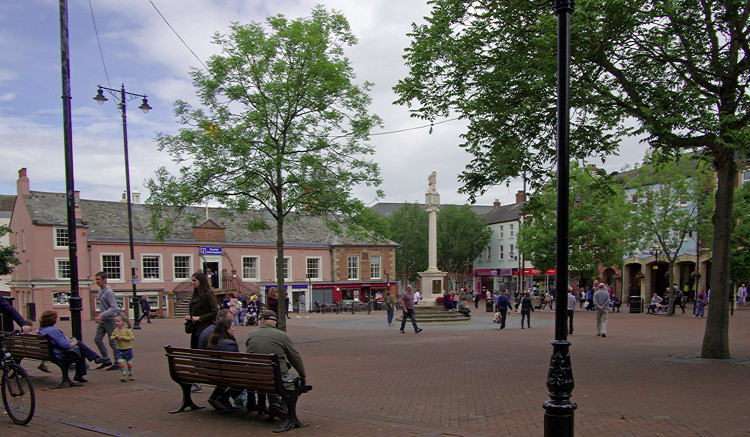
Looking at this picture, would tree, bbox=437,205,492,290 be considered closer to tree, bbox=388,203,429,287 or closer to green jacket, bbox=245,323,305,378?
tree, bbox=388,203,429,287

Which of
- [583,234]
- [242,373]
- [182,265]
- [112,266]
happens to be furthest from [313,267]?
[242,373]

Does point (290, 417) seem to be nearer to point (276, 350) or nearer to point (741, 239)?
point (276, 350)

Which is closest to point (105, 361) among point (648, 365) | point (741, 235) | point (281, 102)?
point (281, 102)

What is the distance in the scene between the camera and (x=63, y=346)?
941 centimetres

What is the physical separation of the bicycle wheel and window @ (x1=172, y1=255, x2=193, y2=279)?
1390 inches

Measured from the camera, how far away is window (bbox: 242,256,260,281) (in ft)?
147

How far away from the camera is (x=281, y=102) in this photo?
16.7m

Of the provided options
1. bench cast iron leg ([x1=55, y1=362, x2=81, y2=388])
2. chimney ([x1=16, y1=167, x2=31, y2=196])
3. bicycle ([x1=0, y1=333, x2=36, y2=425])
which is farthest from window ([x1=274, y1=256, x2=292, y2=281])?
bicycle ([x1=0, y1=333, x2=36, y2=425])

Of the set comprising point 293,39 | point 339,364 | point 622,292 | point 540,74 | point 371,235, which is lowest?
point 622,292

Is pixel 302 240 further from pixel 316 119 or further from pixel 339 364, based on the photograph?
pixel 339 364

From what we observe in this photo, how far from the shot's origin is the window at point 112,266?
3834 cm

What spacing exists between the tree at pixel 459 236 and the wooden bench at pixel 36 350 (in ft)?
187

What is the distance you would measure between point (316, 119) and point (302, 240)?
1215 inches

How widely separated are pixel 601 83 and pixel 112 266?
35606 mm
